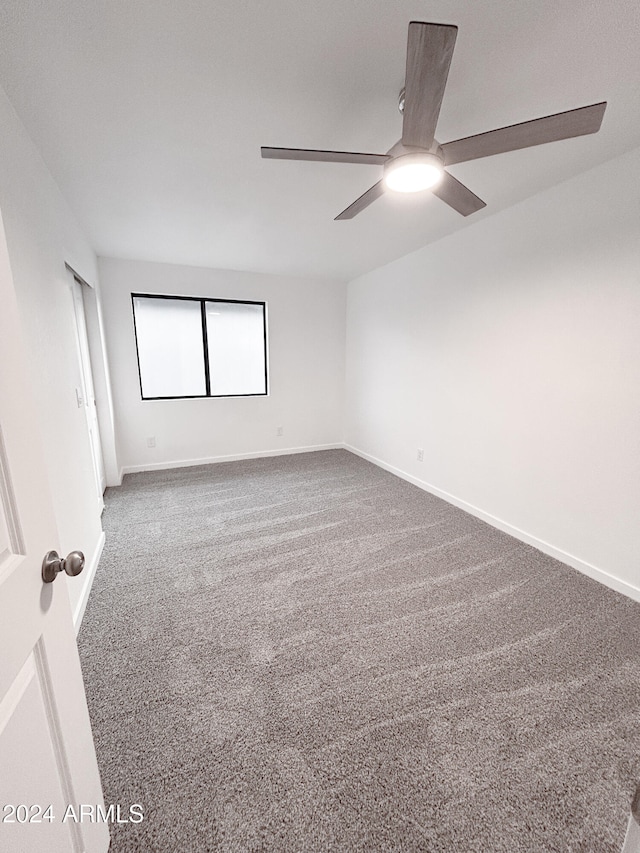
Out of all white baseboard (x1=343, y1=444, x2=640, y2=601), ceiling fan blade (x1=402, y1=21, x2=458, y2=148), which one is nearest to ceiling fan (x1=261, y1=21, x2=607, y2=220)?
ceiling fan blade (x1=402, y1=21, x2=458, y2=148)

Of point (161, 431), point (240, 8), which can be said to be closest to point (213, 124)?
point (240, 8)

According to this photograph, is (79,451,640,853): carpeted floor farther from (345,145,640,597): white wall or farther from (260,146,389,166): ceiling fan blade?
(260,146,389,166): ceiling fan blade

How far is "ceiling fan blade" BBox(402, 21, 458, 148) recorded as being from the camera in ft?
2.95

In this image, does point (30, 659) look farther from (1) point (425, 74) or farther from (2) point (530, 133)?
(2) point (530, 133)

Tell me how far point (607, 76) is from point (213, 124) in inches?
64.8

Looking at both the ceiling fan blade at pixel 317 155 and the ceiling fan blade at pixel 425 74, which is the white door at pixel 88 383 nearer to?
the ceiling fan blade at pixel 317 155

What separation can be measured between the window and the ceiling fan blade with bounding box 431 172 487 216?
301 centimetres

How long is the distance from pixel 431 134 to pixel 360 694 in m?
2.27

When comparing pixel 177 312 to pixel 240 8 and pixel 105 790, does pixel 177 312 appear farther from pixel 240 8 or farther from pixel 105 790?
pixel 105 790

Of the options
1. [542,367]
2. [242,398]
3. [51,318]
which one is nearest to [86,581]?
[51,318]

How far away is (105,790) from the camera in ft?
3.55

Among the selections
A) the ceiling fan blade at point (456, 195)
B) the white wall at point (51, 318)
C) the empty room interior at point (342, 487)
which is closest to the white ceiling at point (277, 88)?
the empty room interior at point (342, 487)

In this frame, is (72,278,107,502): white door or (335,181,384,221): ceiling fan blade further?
(72,278,107,502): white door

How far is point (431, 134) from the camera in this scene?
4.23 feet
